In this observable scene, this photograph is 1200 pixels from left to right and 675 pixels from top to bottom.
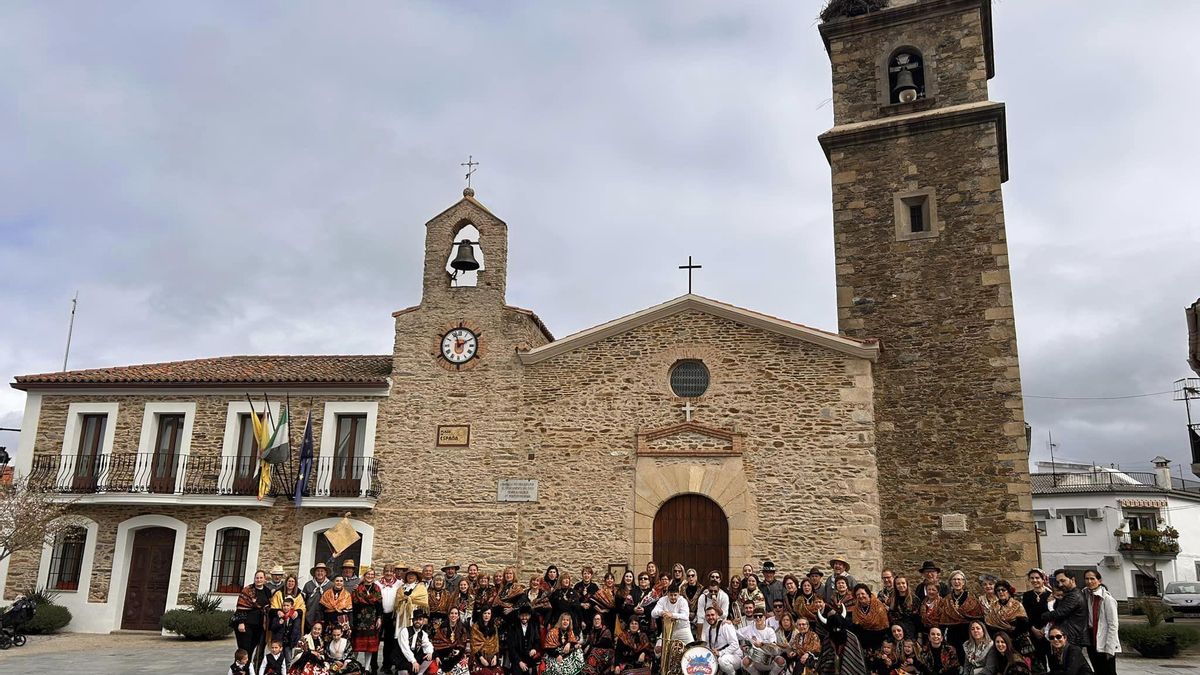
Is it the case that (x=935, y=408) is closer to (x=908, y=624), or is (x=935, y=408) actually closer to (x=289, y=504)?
(x=908, y=624)

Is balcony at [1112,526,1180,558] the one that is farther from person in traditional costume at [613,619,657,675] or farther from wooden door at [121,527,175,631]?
wooden door at [121,527,175,631]

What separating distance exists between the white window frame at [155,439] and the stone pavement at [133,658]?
9.44 ft

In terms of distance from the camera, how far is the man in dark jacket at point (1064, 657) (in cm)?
838

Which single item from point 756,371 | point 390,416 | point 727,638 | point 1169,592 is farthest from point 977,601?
point 1169,592

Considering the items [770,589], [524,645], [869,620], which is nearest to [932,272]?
[770,589]

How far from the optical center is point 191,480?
1620cm

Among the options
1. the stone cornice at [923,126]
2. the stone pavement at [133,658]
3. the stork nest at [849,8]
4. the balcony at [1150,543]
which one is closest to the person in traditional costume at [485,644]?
the stone pavement at [133,658]

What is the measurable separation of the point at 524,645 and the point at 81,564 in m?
10.4

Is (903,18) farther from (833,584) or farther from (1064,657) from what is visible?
(1064,657)

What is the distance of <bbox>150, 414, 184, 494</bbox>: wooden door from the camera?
53.3 ft

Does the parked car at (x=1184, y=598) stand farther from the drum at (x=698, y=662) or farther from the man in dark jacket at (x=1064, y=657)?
the drum at (x=698, y=662)

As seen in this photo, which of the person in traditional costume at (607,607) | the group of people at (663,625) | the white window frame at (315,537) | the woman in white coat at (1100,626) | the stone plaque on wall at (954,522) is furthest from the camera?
the white window frame at (315,537)

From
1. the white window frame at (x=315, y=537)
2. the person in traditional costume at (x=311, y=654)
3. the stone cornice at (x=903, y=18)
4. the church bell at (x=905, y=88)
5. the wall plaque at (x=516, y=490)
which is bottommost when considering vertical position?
the person in traditional costume at (x=311, y=654)

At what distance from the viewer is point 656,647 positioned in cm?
1068
